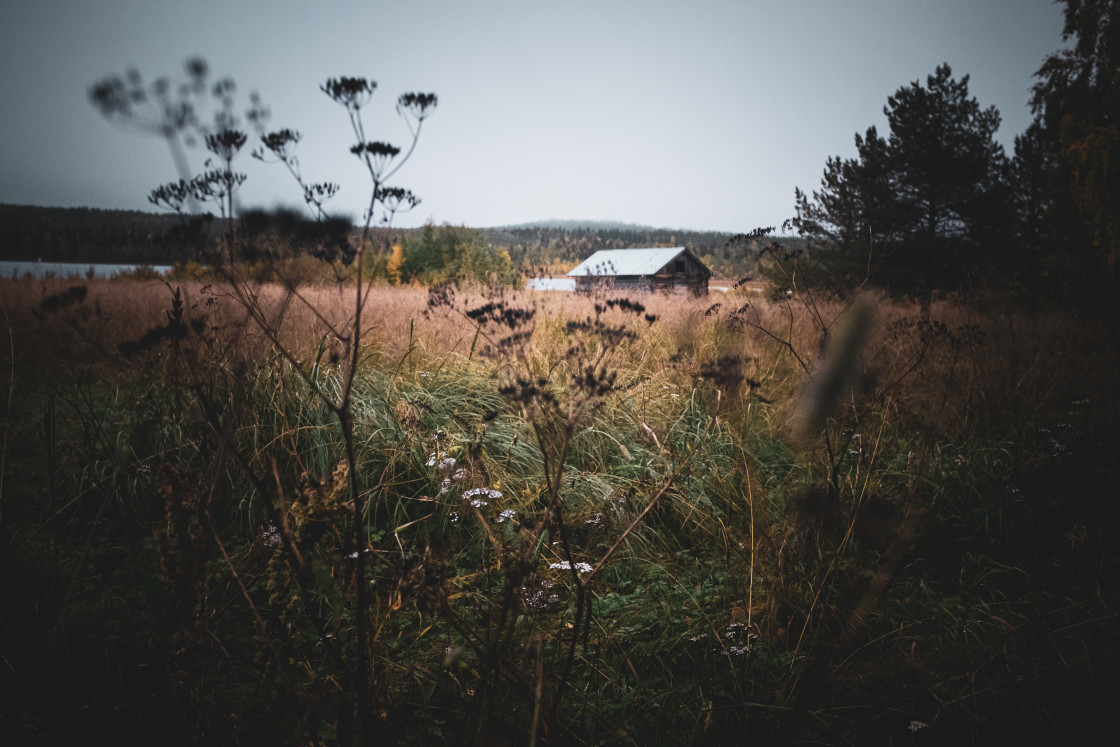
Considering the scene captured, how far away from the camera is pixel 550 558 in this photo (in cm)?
247

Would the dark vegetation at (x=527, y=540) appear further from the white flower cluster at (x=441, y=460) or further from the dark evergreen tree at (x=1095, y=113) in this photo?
the dark evergreen tree at (x=1095, y=113)

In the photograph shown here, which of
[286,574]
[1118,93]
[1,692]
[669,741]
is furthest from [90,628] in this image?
[1118,93]

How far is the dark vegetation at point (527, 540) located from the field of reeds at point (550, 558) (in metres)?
0.02

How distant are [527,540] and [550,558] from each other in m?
0.79

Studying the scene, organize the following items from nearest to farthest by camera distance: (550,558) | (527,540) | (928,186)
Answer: (527,540) < (550,558) < (928,186)

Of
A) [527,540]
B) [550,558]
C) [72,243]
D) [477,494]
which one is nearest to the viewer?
[527,540]

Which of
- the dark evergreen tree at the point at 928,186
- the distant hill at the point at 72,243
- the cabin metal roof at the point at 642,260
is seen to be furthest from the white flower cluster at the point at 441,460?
the cabin metal roof at the point at 642,260

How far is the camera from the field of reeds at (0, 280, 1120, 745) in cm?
125

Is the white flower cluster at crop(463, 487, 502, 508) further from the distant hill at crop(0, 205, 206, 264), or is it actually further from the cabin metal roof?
the cabin metal roof

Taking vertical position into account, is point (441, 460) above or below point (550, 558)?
above

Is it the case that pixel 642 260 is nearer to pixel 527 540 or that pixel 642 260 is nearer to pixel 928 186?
pixel 928 186

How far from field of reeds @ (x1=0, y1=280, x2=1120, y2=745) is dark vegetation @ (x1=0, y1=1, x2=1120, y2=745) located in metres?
0.02

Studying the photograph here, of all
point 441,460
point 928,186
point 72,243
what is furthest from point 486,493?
point 72,243

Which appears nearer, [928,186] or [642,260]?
[928,186]
